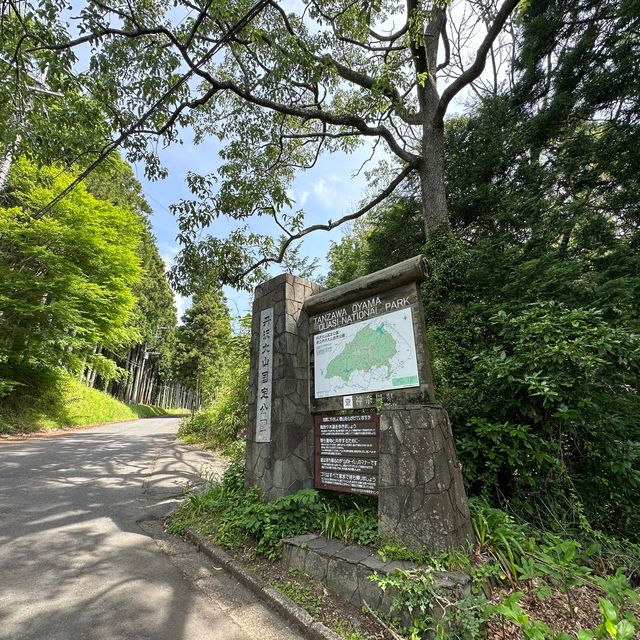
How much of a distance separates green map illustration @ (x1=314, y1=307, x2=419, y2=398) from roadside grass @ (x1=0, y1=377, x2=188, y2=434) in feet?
35.5

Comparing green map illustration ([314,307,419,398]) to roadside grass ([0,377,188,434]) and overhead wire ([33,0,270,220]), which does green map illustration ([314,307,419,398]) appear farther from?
roadside grass ([0,377,188,434])

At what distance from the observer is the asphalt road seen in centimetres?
224

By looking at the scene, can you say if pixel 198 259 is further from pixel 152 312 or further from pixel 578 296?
pixel 152 312

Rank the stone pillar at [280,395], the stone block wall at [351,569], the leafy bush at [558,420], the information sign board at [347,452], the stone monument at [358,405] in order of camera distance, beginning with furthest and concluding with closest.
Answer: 1. the stone pillar at [280,395]
2. the information sign board at [347,452]
3. the leafy bush at [558,420]
4. the stone monument at [358,405]
5. the stone block wall at [351,569]

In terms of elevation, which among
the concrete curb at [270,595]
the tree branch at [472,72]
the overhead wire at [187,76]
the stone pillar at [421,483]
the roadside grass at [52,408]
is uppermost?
the tree branch at [472,72]

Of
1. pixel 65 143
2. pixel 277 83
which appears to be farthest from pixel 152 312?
pixel 277 83

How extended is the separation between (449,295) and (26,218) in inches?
486

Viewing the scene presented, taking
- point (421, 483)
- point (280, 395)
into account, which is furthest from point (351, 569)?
point (280, 395)

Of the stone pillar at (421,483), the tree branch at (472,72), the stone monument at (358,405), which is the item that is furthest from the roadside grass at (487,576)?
the tree branch at (472,72)

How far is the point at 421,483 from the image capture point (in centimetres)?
263

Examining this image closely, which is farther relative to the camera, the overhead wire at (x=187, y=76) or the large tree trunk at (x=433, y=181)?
the large tree trunk at (x=433, y=181)

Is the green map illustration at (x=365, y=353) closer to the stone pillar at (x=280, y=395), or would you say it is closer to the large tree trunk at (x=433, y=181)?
the stone pillar at (x=280, y=395)

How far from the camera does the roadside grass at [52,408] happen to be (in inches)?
406

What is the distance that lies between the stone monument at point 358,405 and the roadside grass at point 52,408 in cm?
1011
